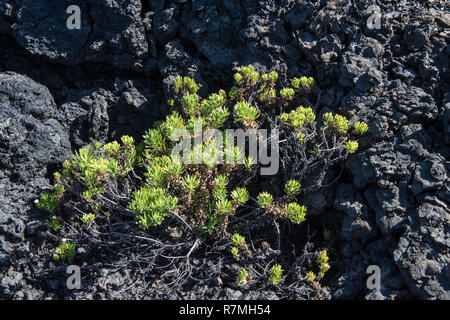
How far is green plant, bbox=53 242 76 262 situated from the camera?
3.56 metres

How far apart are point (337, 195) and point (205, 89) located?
183 centimetres

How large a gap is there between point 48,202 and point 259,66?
2529mm

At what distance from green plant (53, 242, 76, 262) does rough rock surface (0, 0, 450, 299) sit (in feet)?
0.38

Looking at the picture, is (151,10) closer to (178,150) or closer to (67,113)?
(67,113)

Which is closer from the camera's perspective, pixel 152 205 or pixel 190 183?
pixel 152 205

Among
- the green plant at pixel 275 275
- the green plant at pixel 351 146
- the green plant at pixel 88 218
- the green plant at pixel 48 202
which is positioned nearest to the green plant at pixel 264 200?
the green plant at pixel 275 275

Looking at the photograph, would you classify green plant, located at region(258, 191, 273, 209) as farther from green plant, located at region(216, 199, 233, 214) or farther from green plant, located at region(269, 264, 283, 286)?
green plant, located at region(269, 264, 283, 286)

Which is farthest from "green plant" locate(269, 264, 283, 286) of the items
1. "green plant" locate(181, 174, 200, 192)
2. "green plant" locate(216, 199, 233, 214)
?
"green plant" locate(181, 174, 200, 192)

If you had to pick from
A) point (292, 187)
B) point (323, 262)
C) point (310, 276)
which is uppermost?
point (292, 187)

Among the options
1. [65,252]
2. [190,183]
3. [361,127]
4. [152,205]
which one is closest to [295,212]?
[190,183]

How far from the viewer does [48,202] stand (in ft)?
12.1

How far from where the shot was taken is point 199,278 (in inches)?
140

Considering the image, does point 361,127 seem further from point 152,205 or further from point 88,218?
point 88,218
